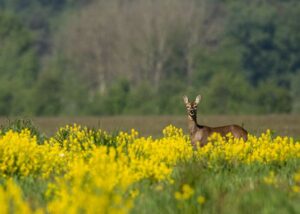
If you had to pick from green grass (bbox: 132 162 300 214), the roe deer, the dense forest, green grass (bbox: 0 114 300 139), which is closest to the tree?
the dense forest

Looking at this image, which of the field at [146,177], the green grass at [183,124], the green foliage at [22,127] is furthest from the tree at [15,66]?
the field at [146,177]

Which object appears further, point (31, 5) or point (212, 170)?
point (31, 5)

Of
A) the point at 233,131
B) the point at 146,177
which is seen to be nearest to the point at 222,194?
the point at 146,177

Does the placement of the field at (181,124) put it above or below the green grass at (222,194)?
above

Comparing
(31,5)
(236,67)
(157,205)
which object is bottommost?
(157,205)

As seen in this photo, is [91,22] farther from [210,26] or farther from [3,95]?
[3,95]

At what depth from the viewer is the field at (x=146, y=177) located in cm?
1298

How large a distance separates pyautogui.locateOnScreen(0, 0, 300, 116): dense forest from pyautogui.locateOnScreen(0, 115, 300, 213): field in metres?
46.7

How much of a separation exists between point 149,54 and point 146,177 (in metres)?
69.2

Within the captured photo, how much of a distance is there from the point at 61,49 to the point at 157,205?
8516 centimetres

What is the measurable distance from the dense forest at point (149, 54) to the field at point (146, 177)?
46.7 m

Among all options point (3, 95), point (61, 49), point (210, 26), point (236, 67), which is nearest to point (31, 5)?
point (61, 49)

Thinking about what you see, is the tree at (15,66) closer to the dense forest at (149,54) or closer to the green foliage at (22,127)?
the dense forest at (149,54)

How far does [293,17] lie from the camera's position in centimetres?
9575
